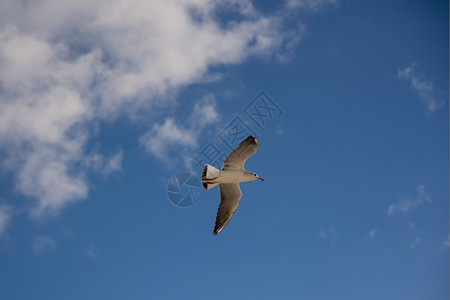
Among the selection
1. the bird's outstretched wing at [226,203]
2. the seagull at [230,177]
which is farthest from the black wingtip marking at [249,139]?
the bird's outstretched wing at [226,203]

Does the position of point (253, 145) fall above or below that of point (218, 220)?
above

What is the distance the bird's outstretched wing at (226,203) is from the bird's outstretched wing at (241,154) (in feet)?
3.81

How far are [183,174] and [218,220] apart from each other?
241 cm

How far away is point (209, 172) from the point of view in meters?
17.2

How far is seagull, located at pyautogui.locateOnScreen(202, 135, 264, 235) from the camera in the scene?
54.9ft

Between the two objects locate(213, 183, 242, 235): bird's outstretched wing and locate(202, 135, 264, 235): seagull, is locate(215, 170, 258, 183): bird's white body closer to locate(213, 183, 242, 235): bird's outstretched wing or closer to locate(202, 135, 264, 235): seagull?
locate(202, 135, 264, 235): seagull

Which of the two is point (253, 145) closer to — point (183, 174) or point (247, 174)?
point (247, 174)

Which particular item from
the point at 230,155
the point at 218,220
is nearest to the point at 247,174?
the point at 230,155

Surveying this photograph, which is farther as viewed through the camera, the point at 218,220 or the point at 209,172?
the point at 218,220

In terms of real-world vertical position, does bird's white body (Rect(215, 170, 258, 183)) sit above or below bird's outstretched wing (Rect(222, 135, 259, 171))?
below

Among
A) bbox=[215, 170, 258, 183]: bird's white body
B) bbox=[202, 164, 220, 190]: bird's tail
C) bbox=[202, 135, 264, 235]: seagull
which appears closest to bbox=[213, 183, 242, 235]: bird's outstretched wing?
bbox=[202, 135, 264, 235]: seagull

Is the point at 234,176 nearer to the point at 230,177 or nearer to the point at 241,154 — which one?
the point at 230,177

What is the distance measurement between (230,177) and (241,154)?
117 centimetres

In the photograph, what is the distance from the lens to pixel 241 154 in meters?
16.9
